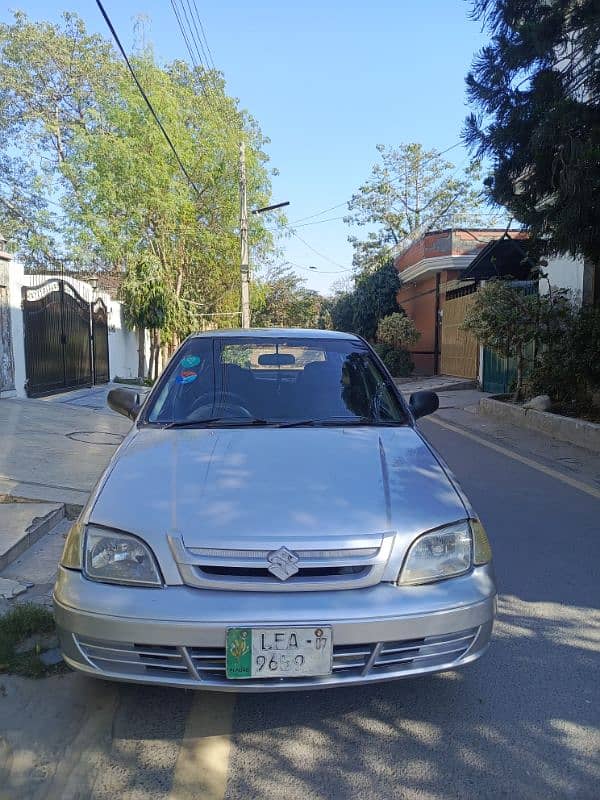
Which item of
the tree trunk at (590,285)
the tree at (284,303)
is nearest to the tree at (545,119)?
the tree trunk at (590,285)

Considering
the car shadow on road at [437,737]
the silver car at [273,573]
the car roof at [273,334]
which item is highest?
the car roof at [273,334]

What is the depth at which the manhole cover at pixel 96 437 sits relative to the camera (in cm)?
832

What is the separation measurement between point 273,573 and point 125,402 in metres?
2.16

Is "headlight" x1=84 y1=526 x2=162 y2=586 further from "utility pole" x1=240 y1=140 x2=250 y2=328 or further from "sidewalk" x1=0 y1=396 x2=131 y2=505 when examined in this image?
"utility pole" x1=240 y1=140 x2=250 y2=328

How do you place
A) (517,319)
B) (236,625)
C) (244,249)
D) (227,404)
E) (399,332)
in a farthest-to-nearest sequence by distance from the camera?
(399,332), (244,249), (517,319), (227,404), (236,625)

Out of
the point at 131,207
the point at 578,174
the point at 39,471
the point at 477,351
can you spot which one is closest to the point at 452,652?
the point at 39,471

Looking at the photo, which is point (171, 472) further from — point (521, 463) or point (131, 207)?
point (131, 207)

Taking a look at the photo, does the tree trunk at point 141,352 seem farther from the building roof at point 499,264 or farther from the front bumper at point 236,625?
the front bumper at point 236,625

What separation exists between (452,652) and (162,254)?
20.5m

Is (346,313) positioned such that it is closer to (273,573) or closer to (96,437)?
(96,437)

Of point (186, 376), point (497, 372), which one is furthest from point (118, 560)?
point (497, 372)

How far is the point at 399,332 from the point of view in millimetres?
23531

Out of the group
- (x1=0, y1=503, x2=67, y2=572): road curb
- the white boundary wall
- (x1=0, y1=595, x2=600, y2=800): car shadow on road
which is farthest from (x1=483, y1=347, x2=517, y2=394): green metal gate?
(x1=0, y1=595, x2=600, y2=800): car shadow on road

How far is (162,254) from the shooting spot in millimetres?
21406
